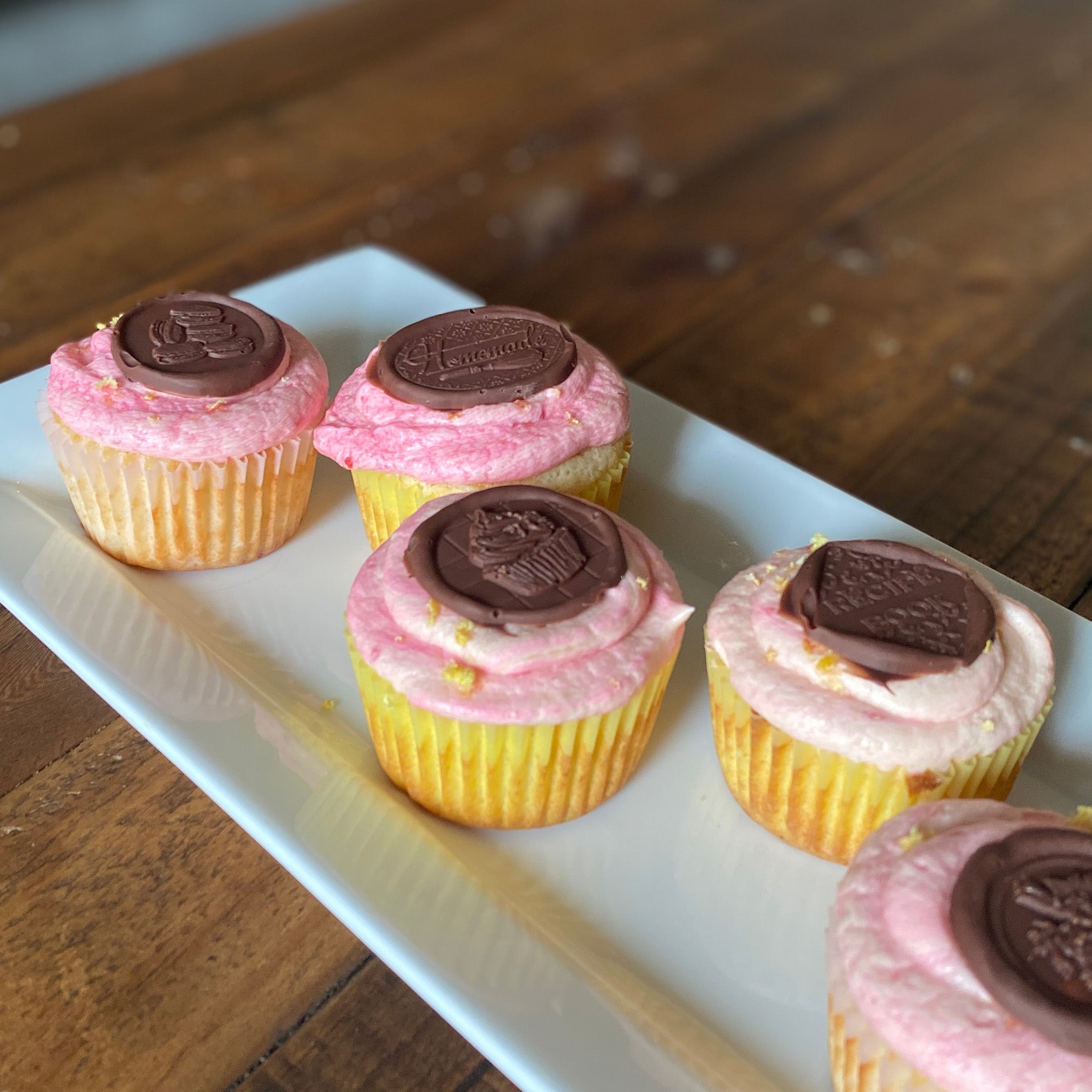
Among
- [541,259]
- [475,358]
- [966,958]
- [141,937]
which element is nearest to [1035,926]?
[966,958]

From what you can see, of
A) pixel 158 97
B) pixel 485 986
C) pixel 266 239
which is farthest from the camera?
pixel 158 97

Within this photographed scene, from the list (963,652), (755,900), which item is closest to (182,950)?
(755,900)

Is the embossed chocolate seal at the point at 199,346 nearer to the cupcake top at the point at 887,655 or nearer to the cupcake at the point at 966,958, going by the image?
the cupcake top at the point at 887,655

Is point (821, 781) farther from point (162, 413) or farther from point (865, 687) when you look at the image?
point (162, 413)

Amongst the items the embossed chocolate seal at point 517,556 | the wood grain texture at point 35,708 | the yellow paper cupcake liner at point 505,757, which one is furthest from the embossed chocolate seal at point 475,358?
the wood grain texture at point 35,708

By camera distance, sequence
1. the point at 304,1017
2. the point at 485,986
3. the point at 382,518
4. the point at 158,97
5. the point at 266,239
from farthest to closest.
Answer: the point at 158,97 → the point at 266,239 → the point at 382,518 → the point at 304,1017 → the point at 485,986

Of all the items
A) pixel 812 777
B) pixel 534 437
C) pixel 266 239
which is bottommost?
pixel 266 239

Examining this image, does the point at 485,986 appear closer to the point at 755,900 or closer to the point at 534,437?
the point at 755,900

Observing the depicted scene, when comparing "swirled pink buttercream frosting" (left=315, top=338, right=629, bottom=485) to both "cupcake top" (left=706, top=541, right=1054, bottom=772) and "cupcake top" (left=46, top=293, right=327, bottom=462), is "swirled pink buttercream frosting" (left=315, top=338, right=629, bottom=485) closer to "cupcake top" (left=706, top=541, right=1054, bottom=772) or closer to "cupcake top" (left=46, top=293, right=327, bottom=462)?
"cupcake top" (left=46, top=293, right=327, bottom=462)
